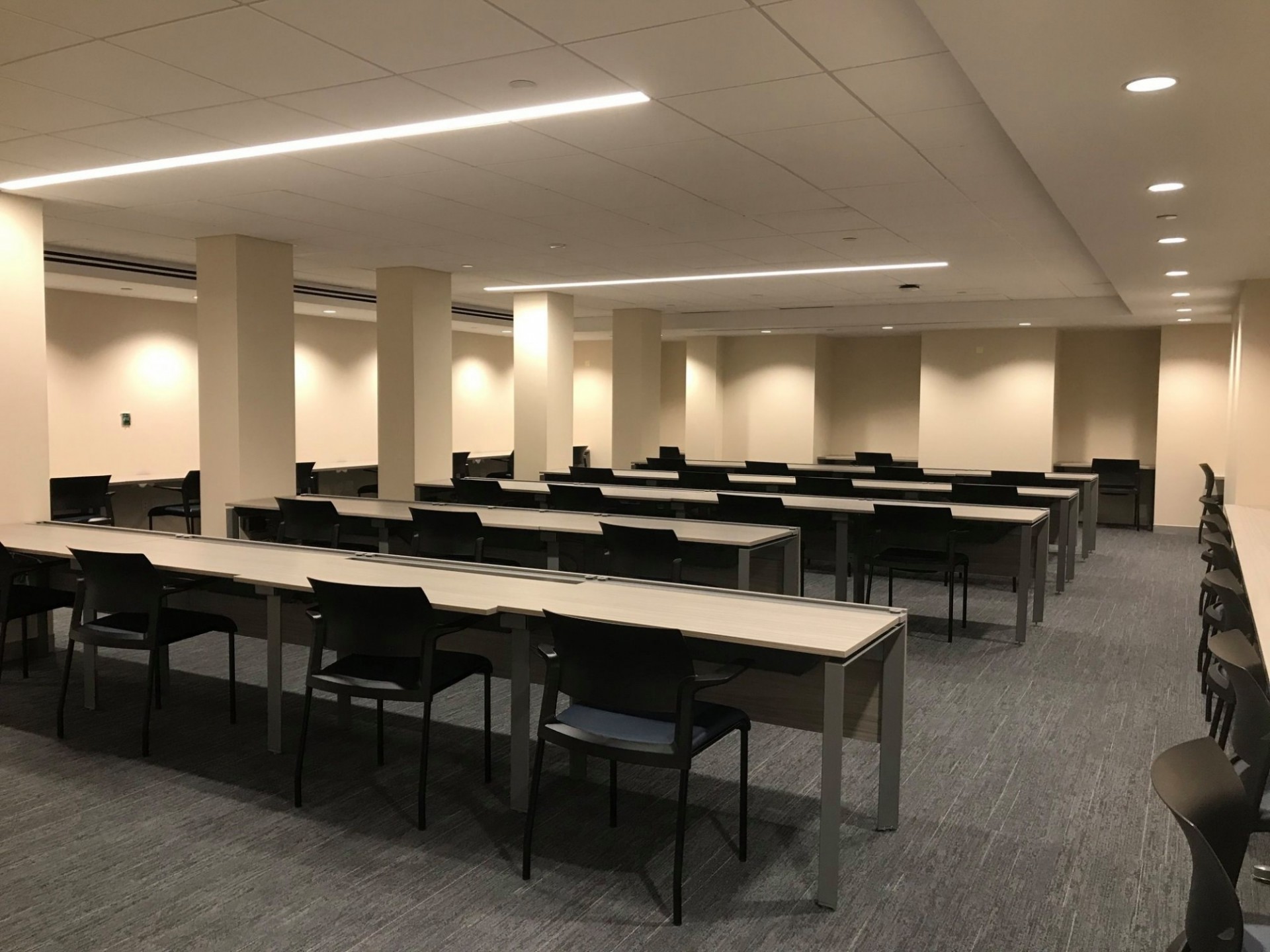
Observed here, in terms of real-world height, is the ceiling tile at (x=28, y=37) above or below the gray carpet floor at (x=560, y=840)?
above

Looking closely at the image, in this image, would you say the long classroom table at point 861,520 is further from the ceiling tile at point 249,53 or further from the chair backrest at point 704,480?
the ceiling tile at point 249,53

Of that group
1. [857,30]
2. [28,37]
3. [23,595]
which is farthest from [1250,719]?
[23,595]

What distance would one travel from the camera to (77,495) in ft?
28.1

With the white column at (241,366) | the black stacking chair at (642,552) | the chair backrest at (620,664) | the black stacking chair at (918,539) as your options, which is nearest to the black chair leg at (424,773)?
the chair backrest at (620,664)

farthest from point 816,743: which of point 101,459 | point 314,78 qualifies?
point 101,459

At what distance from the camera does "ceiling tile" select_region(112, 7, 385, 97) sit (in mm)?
3096

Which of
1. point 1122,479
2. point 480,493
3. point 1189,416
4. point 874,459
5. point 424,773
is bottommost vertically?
point 424,773

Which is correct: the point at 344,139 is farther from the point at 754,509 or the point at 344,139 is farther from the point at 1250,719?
the point at 1250,719

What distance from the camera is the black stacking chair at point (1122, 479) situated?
12.1 m

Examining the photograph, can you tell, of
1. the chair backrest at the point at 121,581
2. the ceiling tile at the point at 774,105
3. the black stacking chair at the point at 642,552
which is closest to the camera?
the ceiling tile at the point at 774,105

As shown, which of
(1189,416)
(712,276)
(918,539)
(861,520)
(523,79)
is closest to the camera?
(523,79)

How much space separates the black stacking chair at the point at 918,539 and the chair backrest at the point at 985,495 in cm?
144

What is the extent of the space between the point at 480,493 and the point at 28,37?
4.80 meters

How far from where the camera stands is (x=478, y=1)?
9.44 feet
